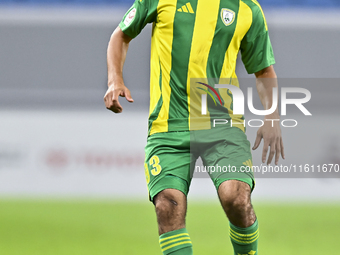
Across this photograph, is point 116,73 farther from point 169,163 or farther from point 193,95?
point 169,163

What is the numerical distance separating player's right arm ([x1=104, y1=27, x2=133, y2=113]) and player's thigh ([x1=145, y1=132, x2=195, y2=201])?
0.24 meters

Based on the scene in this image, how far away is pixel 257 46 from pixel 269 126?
15.3 inches

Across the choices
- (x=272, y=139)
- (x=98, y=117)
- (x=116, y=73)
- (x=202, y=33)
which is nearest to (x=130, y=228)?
(x=272, y=139)

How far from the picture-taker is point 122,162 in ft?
19.9

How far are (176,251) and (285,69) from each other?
4.97 meters

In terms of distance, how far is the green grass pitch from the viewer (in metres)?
3.32

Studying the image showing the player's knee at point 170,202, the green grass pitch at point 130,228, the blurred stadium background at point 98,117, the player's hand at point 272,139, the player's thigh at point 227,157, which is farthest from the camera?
the blurred stadium background at point 98,117

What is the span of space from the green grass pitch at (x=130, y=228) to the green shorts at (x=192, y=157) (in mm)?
1295

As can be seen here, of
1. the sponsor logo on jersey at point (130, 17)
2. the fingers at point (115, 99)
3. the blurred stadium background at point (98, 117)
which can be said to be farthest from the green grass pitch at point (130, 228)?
the sponsor logo on jersey at point (130, 17)

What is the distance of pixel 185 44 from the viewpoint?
85.0 inches

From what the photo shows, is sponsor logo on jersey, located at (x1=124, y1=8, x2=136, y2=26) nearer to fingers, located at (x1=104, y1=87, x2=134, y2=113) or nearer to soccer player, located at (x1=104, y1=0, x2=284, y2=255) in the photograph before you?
soccer player, located at (x1=104, y1=0, x2=284, y2=255)

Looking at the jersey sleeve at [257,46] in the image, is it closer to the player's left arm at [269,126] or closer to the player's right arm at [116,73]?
the player's left arm at [269,126]

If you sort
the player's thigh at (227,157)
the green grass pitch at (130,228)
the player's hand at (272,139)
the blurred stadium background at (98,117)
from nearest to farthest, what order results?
the player's thigh at (227,157) < the player's hand at (272,139) < the green grass pitch at (130,228) < the blurred stadium background at (98,117)

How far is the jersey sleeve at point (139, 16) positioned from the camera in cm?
222
